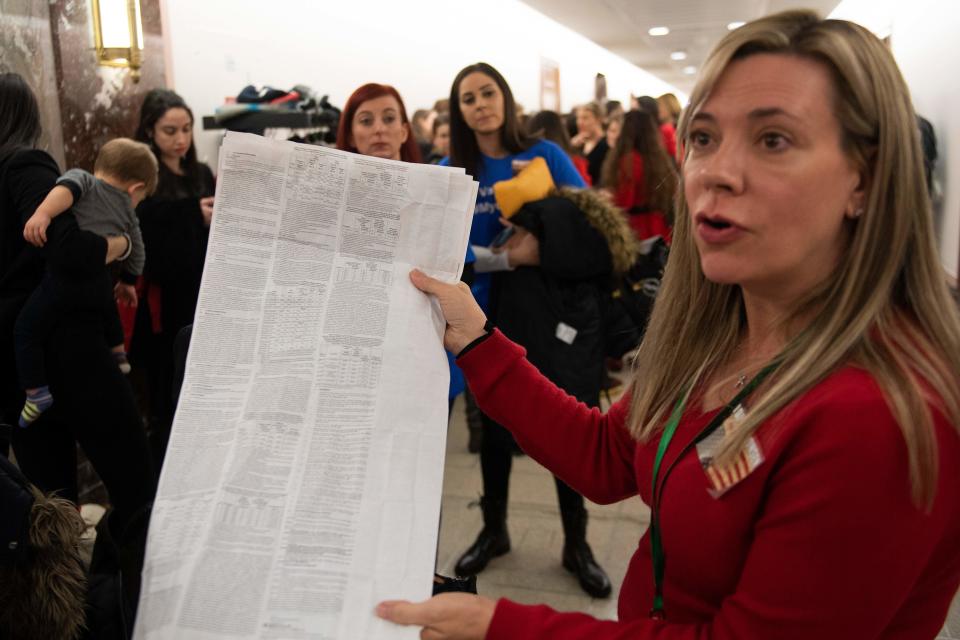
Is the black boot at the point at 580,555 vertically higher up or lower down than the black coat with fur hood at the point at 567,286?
lower down

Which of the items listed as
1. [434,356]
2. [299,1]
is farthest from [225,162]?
[299,1]

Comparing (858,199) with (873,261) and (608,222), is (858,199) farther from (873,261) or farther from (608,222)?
(608,222)

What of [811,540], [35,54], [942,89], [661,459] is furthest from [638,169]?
[942,89]

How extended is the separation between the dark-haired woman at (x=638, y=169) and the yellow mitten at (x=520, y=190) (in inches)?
64.3

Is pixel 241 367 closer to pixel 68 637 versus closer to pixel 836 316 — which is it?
pixel 68 637

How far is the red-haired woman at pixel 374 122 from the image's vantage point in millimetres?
2432

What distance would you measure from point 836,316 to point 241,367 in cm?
69

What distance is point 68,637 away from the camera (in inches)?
45.6

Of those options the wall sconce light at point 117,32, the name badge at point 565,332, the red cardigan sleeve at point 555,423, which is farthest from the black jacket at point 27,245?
the red cardigan sleeve at point 555,423

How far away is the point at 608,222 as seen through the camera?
7.91ft

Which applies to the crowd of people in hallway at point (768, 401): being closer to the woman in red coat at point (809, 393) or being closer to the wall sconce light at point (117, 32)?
the woman in red coat at point (809, 393)

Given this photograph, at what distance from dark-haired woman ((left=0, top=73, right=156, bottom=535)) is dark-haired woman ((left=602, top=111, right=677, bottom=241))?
2.53 meters

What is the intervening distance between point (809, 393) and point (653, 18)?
1068cm

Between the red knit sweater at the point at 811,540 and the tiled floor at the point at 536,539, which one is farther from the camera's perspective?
the tiled floor at the point at 536,539
